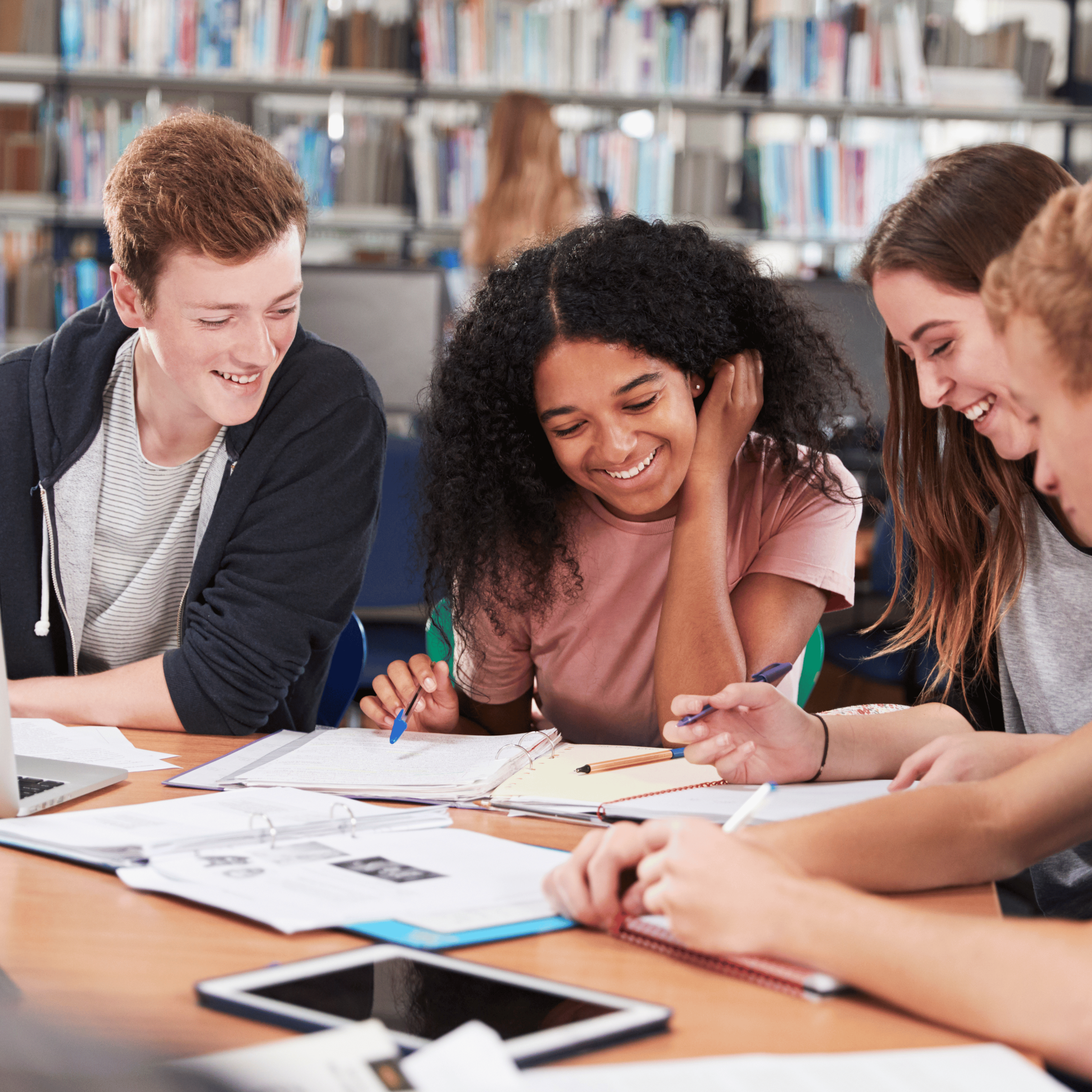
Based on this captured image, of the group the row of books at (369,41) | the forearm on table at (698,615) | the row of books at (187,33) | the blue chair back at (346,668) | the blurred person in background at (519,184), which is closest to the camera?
the forearm on table at (698,615)

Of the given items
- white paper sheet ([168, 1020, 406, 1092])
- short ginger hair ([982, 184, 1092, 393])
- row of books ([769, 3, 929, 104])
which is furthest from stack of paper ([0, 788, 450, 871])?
row of books ([769, 3, 929, 104])

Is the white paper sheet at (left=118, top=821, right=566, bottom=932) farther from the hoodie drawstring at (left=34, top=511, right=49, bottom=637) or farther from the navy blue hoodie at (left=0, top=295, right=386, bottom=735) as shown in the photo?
the hoodie drawstring at (left=34, top=511, right=49, bottom=637)

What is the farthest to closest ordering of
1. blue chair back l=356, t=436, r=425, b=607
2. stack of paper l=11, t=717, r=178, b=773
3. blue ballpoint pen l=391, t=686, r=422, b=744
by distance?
blue chair back l=356, t=436, r=425, b=607
blue ballpoint pen l=391, t=686, r=422, b=744
stack of paper l=11, t=717, r=178, b=773

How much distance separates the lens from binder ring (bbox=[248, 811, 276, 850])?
33.2 inches

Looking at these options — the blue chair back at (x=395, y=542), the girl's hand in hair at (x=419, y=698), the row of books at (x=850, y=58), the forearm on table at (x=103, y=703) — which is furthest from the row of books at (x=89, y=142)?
the girl's hand in hair at (x=419, y=698)

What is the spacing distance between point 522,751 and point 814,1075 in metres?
0.64

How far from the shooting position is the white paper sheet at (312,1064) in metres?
0.49

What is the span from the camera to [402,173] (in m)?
4.12

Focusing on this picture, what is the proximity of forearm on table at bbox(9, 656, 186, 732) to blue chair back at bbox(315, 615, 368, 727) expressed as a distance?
0.35 m

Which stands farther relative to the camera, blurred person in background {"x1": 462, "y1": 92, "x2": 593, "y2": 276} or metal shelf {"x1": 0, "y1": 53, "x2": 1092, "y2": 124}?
metal shelf {"x1": 0, "y1": 53, "x2": 1092, "y2": 124}

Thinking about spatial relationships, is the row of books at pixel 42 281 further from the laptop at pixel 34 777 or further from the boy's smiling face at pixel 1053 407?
the boy's smiling face at pixel 1053 407

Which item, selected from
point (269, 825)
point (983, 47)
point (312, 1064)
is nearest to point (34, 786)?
point (269, 825)

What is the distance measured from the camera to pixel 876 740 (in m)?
1.08

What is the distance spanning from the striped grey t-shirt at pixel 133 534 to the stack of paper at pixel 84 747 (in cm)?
22
